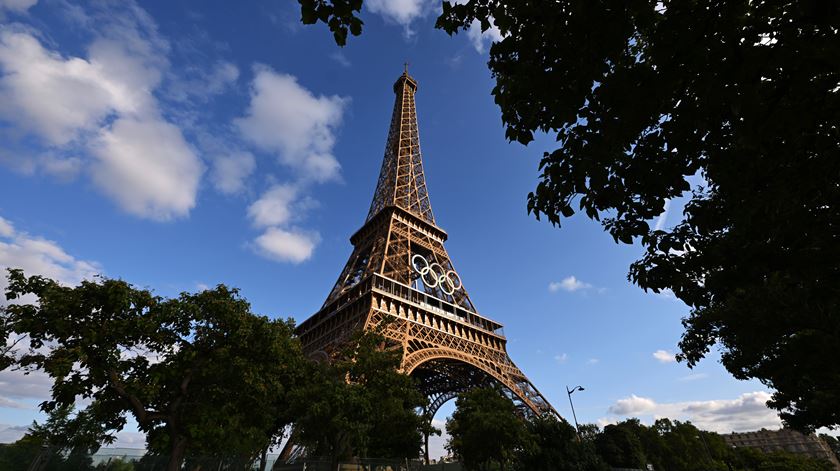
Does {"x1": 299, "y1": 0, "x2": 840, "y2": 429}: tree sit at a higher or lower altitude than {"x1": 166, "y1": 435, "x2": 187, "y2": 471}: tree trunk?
higher

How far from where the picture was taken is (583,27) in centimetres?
384

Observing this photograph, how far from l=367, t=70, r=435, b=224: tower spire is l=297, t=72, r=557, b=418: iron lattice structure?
19 cm

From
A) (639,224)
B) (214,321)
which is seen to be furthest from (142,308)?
(639,224)

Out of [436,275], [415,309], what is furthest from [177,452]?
[436,275]

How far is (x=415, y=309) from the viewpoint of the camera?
34.6 meters

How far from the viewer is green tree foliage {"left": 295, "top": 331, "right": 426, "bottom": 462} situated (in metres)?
17.2

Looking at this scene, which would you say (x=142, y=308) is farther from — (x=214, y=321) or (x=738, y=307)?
(x=738, y=307)

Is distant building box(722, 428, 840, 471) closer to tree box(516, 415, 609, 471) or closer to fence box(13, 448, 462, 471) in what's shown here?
tree box(516, 415, 609, 471)

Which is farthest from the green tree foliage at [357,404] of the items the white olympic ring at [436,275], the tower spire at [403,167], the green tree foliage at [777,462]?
the green tree foliage at [777,462]

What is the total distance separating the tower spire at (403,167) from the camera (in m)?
50.3

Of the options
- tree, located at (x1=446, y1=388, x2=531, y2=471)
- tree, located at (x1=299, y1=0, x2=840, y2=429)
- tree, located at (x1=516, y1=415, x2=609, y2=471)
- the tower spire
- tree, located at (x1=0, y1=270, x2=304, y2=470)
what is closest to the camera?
tree, located at (x1=299, y1=0, x2=840, y2=429)

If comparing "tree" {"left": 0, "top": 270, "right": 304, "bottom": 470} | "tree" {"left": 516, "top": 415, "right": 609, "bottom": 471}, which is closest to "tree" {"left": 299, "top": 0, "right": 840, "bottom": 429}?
"tree" {"left": 0, "top": 270, "right": 304, "bottom": 470}

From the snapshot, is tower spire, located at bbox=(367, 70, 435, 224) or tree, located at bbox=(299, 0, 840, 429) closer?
tree, located at bbox=(299, 0, 840, 429)

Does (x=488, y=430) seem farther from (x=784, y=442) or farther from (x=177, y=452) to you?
(x=784, y=442)
